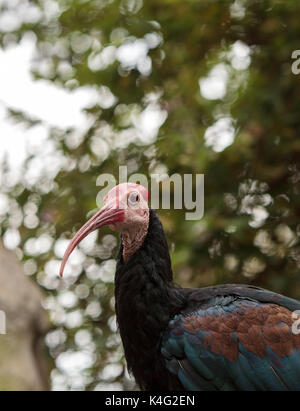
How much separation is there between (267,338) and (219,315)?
21 centimetres

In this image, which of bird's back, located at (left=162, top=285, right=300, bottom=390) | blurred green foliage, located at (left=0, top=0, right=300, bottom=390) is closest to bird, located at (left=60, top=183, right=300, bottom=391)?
bird's back, located at (left=162, top=285, right=300, bottom=390)

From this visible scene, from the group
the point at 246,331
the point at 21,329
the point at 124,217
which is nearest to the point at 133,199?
the point at 124,217

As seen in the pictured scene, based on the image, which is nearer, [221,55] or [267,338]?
[267,338]

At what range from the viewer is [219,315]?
2318mm

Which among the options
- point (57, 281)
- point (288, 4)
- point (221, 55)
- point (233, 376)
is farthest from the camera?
point (57, 281)

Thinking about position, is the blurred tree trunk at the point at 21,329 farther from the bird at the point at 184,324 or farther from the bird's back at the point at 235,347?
the bird's back at the point at 235,347

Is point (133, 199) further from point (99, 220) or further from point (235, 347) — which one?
point (235, 347)

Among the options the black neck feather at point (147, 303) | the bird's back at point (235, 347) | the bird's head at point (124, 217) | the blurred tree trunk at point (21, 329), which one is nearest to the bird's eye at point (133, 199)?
the bird's head at point (124, 217)

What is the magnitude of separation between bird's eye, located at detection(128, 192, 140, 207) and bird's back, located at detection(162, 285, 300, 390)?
1.62 ft

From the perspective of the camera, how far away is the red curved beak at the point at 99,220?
2.31 meters

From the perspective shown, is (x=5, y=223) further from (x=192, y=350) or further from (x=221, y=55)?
(x=192, y=350)

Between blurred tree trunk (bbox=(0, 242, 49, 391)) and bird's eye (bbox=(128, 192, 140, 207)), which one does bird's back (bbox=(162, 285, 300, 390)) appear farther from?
blurred tree trunk (bbox=(0, 242, 49, 391))

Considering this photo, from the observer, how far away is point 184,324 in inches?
91.3
